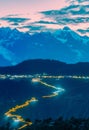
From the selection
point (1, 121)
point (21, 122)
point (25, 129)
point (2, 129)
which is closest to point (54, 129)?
point (25, 129)

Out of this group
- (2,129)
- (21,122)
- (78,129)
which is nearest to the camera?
(78,129)

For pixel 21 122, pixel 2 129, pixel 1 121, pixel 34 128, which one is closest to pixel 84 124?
pixel 34 128

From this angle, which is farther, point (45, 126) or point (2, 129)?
point (2, 129)

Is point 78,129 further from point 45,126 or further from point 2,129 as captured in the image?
point 2,129

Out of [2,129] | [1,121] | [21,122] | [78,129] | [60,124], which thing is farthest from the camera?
[1,121]

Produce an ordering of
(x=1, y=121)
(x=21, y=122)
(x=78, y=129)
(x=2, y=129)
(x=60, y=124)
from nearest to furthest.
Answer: (x=78, y=129), (x=60, y=124), (x=2, y=129), (x=21, y=122), (x=1, y=121)

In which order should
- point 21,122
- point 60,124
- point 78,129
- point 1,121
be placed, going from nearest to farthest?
point 78,129, point 60,124, point 21,122, point 1,121

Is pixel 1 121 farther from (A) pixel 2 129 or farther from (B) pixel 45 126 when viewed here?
(B) pixel 45 126

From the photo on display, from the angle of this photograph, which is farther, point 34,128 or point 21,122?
point 21,122
